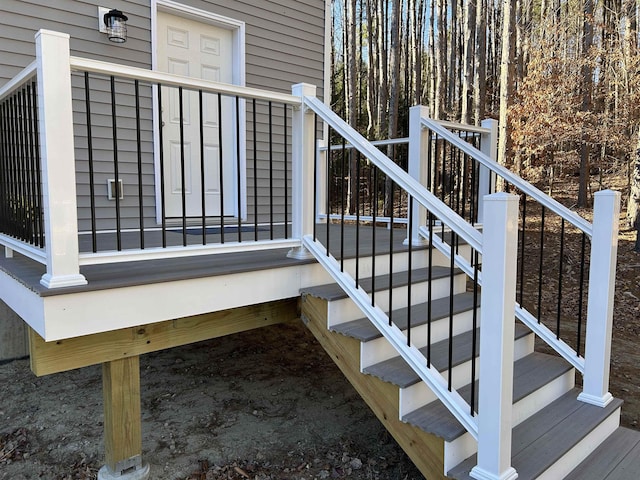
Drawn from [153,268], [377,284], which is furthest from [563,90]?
[153,268]

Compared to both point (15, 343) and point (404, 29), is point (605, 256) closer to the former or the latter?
point (15, 343)

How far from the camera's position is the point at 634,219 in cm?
825

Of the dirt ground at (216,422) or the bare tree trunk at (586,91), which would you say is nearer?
the dirt ground at (216,422)

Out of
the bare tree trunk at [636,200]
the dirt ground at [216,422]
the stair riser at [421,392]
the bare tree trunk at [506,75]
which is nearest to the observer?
the stair riser at [421,392]

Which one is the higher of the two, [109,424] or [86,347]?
[86,347]

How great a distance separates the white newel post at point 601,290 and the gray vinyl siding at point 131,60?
9.45ft

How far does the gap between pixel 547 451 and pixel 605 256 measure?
40.1 inches

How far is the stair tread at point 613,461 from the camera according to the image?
6.90 feet

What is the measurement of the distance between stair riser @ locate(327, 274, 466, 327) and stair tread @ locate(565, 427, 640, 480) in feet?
3.65

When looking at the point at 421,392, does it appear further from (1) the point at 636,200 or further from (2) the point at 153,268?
(1) the point at 636,200

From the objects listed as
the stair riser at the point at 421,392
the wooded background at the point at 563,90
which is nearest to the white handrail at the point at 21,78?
the stair riser at the point at 421,392

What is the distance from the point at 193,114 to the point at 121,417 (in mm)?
2938

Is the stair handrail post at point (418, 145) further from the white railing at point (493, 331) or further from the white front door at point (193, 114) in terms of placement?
the white front door at point (193, 114)

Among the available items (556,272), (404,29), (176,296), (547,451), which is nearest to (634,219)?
(556,272)
